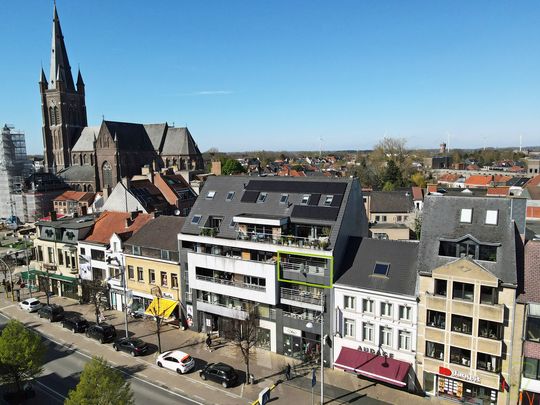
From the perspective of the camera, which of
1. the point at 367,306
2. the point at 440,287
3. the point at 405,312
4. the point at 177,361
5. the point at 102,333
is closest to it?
the point at 440,287

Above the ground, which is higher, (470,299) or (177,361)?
(470,299)

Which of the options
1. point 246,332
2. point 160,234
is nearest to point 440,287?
point 246,332

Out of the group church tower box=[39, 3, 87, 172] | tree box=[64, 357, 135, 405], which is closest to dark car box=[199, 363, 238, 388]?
tree box=[64, 357, 135, 405]

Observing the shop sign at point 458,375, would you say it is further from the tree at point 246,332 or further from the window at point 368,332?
the tree at point 246,332

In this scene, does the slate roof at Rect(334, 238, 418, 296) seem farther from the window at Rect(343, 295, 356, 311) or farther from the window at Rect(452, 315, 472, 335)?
the window at Rect(452, 315, 472, 335)

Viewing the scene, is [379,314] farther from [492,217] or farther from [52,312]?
[52,312]

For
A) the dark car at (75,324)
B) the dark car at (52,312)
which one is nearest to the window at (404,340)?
the dark car at (75,324)

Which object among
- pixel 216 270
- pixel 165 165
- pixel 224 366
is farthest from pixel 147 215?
pixel 165 165

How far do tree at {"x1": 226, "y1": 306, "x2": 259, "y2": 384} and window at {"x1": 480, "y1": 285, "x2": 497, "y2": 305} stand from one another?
16839 millimetres

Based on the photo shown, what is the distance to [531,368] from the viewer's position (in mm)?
25203

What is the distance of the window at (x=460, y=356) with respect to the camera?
26828mm

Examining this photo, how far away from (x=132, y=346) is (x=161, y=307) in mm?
5667

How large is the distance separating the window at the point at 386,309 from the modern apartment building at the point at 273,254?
4.27 m

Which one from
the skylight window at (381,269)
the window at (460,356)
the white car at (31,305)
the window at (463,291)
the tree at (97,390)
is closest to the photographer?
the tree at (97,390)
